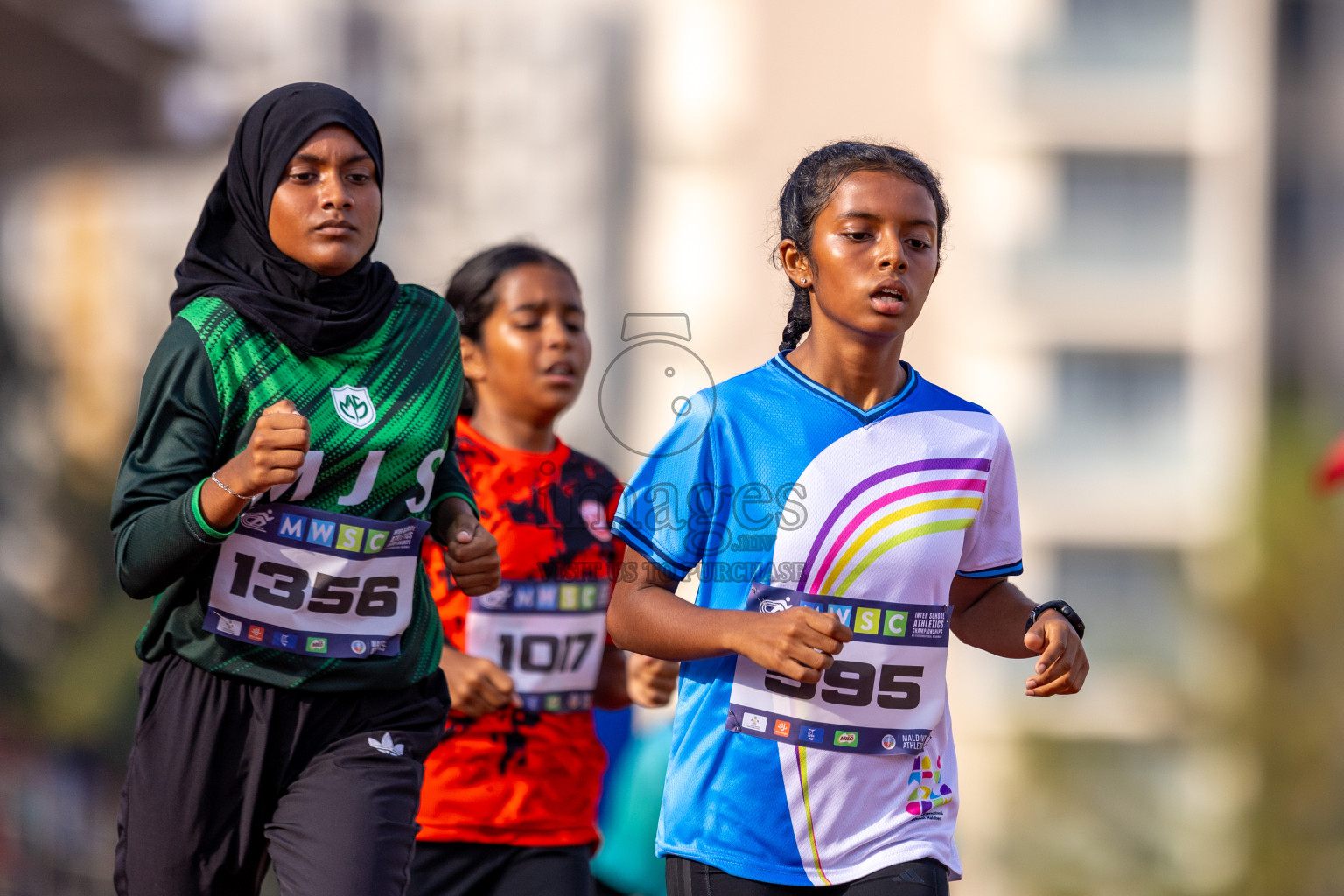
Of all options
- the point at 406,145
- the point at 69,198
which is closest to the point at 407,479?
the point at 69,198

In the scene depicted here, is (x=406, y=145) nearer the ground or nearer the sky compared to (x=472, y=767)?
nearer the sky

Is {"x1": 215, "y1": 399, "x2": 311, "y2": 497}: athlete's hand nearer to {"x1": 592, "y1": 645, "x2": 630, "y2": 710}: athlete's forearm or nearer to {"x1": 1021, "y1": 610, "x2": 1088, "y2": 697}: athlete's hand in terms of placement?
{"x1": 1021, "y1": 610, "x2": 1088, "y2": 697}: athlete's hand

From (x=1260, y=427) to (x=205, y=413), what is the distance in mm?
36888

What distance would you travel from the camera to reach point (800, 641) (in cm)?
301

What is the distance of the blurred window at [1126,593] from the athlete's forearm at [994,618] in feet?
110

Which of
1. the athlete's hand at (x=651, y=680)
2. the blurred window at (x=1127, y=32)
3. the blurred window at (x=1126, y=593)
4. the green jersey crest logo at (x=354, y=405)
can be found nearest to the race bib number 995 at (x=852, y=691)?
the green jersey crest logo at (x=354, y=405)

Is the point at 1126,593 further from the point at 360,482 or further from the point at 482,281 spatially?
the point at 360,482

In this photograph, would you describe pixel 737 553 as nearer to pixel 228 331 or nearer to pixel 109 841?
pixel 228 331

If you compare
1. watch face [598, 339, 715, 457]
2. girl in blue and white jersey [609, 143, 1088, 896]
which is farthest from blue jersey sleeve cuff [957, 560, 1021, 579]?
watch face [598, 339, 715, 457]

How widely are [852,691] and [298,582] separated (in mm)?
1136

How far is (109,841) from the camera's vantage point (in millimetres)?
12531

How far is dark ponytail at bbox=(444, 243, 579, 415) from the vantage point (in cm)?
511

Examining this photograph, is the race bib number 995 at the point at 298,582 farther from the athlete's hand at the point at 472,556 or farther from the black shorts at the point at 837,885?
the black shorts at the point at 837,885

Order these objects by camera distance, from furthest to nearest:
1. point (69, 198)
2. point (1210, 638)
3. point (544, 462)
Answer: point (69, 198) < point (1210, 638) < point (544, 462)
